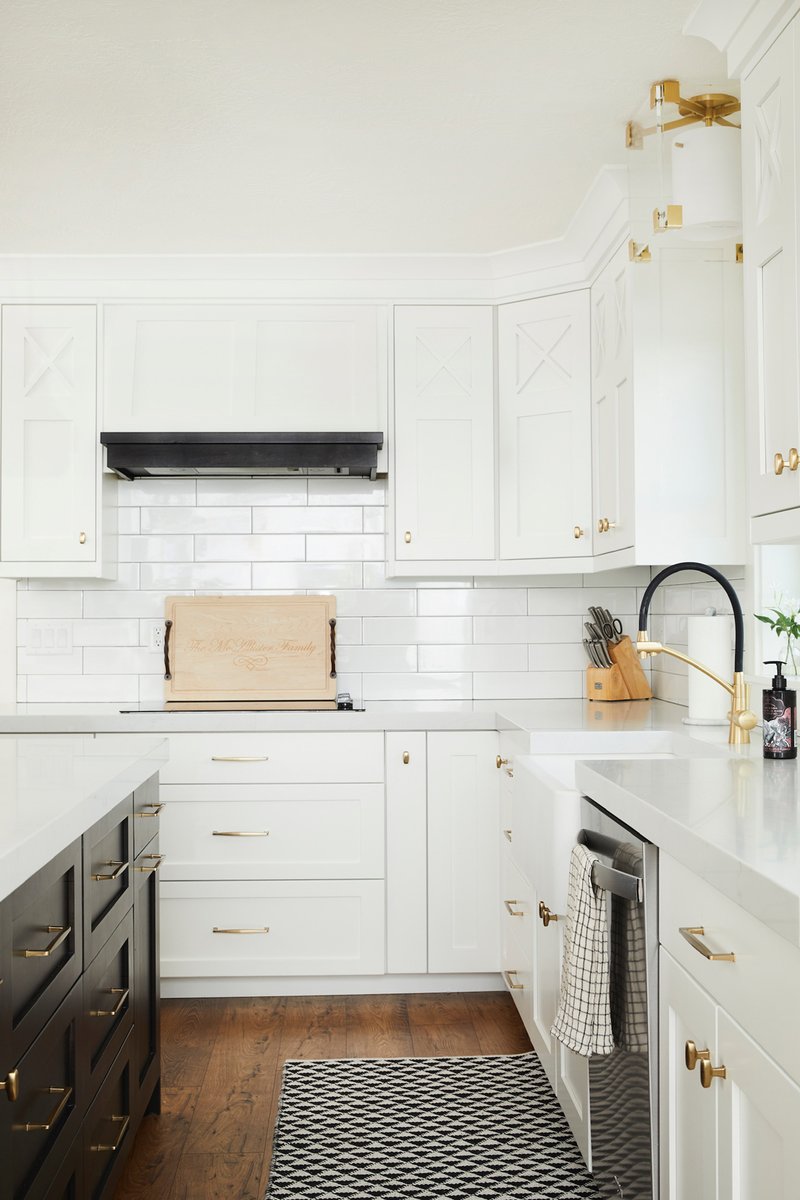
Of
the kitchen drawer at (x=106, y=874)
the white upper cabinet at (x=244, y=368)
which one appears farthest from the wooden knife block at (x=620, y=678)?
the kitchen drawer at (x=106, y=874)

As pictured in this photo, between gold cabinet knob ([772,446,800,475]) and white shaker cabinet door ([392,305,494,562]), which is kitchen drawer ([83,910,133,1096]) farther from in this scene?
white shaker cabinet door ([392,305,494,562])

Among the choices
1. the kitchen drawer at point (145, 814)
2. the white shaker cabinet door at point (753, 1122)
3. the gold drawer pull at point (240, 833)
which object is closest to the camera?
the white shaker cabinet door at point (753, 1122)

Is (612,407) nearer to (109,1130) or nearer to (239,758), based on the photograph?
(239,758)

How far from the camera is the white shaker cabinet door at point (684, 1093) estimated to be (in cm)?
132

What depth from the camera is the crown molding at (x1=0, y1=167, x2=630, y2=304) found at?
3498mm

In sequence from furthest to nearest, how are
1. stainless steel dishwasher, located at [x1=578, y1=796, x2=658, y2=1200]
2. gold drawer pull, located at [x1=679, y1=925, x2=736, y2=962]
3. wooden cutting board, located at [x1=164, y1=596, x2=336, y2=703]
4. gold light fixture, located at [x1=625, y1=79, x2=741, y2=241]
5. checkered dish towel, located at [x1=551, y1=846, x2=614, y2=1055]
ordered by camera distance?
wooden cutting board, located at [x1=164, y1=596, x2=336, y2=703], gold light fixture, located at [x1=625, y1=79, x2=741, y2=241], checkered dish towel, located at [x1=551, y1=846, x2=614, y2=1055], stainless steel dishwasher, located at [x1=578, y1=796, x2=658, y2=1200], gold drawer pull, located at [x1=679, y1=925, x2=736, y2=962]

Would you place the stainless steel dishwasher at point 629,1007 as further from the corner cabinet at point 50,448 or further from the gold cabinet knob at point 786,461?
the corner cabinet at point 50,448

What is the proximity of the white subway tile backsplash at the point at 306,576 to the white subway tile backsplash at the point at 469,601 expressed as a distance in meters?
0.30

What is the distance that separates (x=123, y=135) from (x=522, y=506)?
173 cm

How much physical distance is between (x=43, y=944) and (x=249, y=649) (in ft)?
7.19

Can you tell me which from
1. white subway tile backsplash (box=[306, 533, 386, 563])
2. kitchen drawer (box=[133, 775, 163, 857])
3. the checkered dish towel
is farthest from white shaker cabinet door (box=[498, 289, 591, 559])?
the checkered dish towel

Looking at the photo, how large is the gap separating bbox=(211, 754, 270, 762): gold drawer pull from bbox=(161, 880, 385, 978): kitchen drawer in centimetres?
41

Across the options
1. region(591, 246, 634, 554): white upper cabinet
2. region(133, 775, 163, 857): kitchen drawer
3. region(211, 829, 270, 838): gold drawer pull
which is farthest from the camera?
region(211, 829, 270, 838): gold drawer pull

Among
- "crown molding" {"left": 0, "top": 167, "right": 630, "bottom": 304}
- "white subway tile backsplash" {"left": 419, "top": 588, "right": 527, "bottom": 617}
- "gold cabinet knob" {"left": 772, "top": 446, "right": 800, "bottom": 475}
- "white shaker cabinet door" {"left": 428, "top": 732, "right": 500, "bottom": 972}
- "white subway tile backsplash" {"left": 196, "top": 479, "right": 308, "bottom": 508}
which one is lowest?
"white shaker cabinet door" {"left": 428, "top": 732, "right": 500, "bottom": 972}
